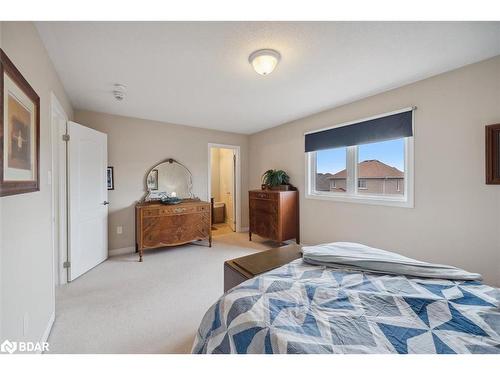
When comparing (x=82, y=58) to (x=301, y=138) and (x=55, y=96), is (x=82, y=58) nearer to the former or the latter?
(x=55, y=96)

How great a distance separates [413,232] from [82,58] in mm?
3801

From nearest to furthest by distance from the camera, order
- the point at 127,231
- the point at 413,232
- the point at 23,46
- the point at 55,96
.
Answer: the point at 23,46 → the point at 55,96 → the point at 413,232 → the point at 127,231

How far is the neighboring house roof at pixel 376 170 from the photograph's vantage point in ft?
8.65

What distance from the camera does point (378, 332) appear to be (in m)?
0.76

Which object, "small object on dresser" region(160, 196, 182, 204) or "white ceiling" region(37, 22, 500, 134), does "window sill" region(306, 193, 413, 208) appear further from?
"small object on dresser" region(160, 196, 182, 204)

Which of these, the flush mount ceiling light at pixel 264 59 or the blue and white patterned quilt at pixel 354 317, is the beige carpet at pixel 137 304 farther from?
the flush mount ceiling light at pixel 264 59

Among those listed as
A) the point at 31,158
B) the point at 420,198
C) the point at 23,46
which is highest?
the point at 23,46

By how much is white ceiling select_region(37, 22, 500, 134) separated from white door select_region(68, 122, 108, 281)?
22.8 inches

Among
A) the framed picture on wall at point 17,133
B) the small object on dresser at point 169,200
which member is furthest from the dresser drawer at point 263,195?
the framed picture on wall at point 17,133

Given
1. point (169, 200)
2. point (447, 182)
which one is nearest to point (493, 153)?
point (447, 182)

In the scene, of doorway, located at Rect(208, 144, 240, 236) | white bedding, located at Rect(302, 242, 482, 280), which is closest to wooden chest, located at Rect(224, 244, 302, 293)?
white bedding, located at Rect(302, 242, 482, 280)

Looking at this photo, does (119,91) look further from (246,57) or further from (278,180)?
(278,180)

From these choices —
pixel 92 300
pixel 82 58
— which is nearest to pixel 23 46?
pixel 82 58

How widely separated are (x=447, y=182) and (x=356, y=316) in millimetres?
2149
